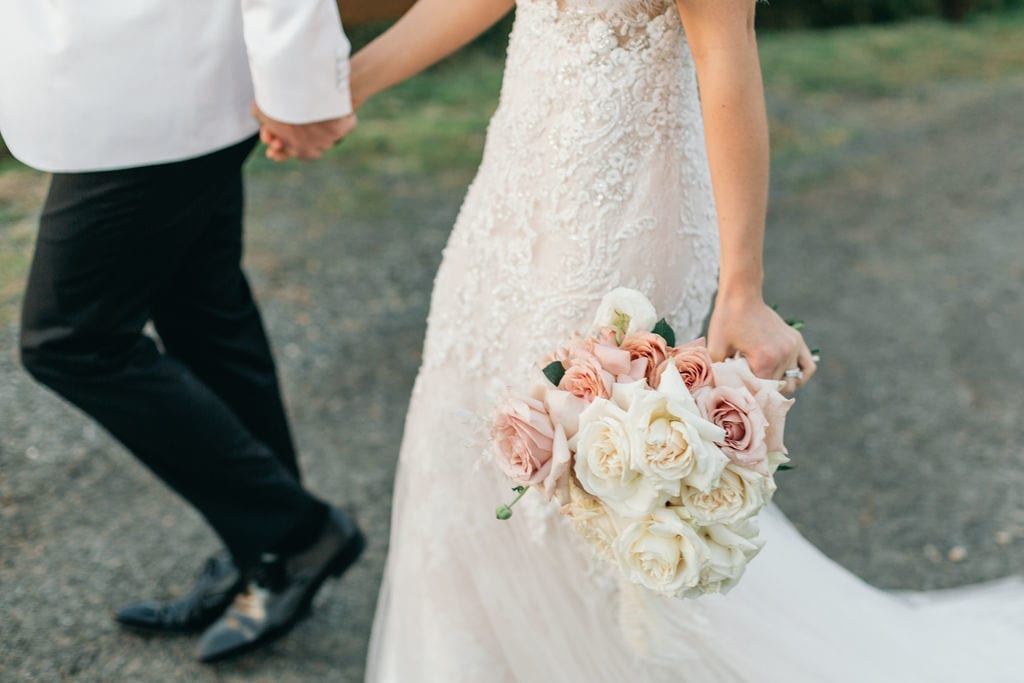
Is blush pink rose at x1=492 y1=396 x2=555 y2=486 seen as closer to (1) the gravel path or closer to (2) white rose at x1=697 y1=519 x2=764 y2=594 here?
(2) white rose at x1=697 y1=519 x2=764 y2=594

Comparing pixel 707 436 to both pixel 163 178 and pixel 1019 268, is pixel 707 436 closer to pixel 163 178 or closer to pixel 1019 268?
pixel 163 178

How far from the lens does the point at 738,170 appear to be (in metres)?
1.60

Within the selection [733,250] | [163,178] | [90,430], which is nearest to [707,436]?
[733,250]

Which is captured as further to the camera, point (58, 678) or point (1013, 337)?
point (1013, 337)

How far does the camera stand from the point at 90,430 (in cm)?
323

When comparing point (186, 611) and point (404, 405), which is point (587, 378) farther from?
point (404, 405)

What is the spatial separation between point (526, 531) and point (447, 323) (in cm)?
41

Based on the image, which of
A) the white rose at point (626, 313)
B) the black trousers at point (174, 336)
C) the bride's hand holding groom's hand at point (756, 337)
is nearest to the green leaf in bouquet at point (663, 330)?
the white rose at point (626, 313)

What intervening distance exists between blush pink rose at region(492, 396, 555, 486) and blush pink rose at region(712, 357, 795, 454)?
0.25 metres

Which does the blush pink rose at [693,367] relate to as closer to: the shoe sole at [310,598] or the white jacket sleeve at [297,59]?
the white jacket sleeve at [297,59]

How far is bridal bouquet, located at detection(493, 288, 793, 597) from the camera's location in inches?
53.9

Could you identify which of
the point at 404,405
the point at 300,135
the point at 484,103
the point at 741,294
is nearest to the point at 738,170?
the point at 741,294

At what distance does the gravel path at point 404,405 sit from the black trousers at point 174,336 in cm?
44
